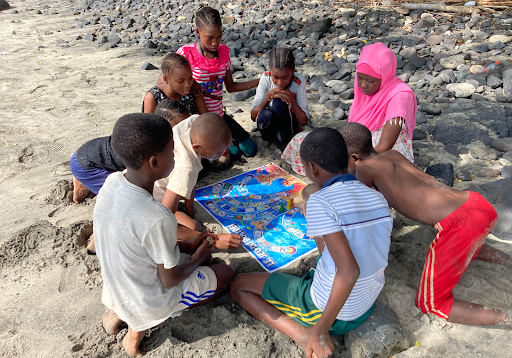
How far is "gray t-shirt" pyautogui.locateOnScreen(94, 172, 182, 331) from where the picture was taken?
1.63 metres

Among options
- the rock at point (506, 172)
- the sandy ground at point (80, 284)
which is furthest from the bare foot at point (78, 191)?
the rock at point (506, 172)

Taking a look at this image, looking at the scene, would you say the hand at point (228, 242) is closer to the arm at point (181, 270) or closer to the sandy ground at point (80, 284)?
the sandy ground at point (80, 284)

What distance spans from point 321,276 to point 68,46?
7.80 metres

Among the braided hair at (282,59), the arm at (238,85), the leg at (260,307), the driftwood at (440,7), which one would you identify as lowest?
the leg at (260,307)

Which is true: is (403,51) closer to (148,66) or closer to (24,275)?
(148,66)

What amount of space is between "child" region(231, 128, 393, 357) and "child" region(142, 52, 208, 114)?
1702mm

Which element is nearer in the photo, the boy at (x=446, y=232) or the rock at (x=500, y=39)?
the boy at (x=446, y=232)

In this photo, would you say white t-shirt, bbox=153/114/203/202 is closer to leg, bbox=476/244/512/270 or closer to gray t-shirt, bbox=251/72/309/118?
gray t-shirt, bbox=251/72/309/118

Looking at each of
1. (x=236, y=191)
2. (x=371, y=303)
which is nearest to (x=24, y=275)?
(x=236, y=191)

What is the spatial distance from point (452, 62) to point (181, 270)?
5.04 m

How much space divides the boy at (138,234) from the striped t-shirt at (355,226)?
666 mm

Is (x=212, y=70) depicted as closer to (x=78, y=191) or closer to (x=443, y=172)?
(x=78, y=191)

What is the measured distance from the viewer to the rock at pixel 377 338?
1847 mm

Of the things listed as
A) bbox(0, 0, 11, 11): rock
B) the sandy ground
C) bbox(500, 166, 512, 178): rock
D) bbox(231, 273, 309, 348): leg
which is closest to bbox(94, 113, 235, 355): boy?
the sandy ground
